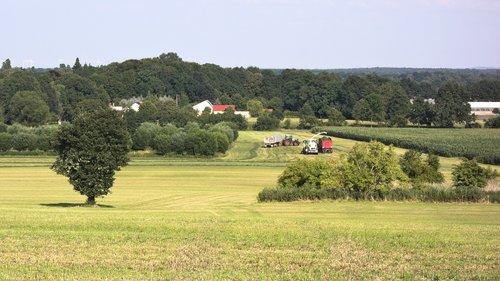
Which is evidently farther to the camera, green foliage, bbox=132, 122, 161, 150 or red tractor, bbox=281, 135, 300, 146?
red tractor, bbox=281, 135, 300, 146

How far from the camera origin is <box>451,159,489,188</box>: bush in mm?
55844

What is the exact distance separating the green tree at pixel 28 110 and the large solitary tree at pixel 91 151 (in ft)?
329

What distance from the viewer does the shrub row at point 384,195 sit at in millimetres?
50969

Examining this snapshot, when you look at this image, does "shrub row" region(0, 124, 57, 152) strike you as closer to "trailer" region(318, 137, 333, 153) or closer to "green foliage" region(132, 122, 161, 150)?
"green foliage" region(132, 122, 161, 150)

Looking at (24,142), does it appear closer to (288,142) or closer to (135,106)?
(288,142)

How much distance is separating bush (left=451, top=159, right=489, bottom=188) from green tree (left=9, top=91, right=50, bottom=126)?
103851 millimetres

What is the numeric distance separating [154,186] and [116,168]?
51.5 ft

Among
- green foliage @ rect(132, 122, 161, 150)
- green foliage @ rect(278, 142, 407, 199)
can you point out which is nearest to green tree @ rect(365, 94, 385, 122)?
green foliage @ rect(132, 122, 161, 150)

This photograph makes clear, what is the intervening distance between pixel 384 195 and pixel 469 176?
7958 millimetres

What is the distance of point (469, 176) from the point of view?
56.2 m

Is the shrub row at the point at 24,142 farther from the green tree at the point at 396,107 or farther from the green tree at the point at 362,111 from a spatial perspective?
the green tree at the point at 362,111

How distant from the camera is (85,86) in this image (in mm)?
182375

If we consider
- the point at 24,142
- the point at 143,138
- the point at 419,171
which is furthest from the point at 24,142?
the point at 419,171

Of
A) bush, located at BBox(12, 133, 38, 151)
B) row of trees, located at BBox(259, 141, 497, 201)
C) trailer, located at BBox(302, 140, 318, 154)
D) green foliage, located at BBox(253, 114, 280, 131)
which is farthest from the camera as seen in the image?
green foliage, located at BBox(253, 114, 280, 131)
